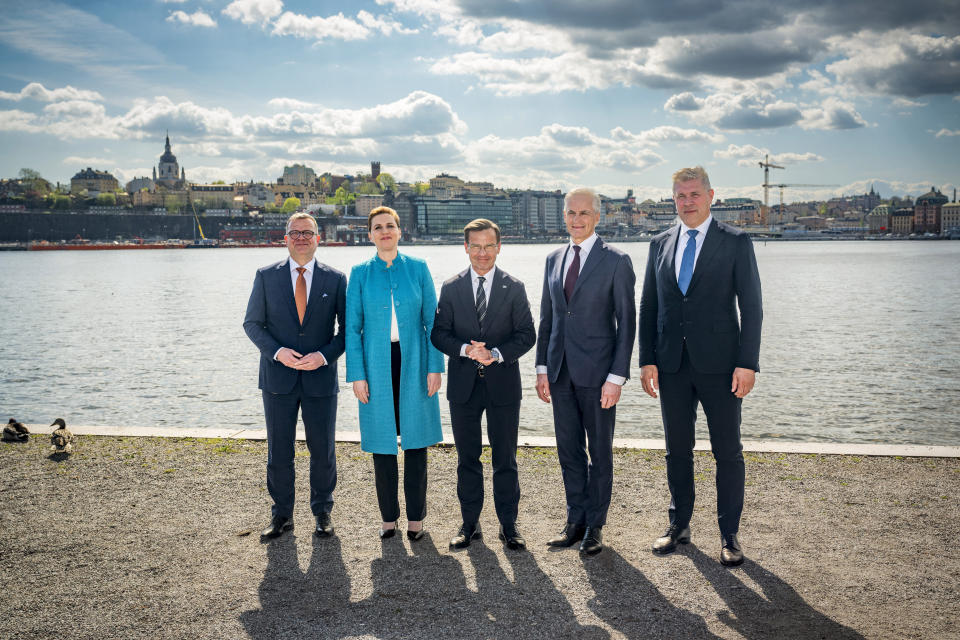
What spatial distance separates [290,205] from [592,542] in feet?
622

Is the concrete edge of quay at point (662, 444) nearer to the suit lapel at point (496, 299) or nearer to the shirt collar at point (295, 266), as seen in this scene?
the shirt collar at point (295, 266)

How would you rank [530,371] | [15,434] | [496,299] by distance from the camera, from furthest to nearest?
[530,371]
[15,434]
[496,299]

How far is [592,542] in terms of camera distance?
4.61 meters

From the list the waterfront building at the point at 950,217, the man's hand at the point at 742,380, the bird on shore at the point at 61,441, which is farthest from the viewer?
the waterfront building at the point at 950,217

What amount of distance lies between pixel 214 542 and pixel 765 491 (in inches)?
159

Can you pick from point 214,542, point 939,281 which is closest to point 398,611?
point 214,542

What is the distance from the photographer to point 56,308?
3675 cm

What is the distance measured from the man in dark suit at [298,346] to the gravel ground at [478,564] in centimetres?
36

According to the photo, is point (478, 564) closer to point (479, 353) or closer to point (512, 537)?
point (512, 537)

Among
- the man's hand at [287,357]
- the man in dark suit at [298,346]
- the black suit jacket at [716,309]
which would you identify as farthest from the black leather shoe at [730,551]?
the man's hand at [287,357]

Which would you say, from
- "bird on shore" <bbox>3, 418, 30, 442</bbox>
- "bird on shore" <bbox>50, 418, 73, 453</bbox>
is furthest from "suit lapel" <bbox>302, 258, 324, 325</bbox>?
"bird on shore" <bbox>3, 418, 30, 442</bbox>

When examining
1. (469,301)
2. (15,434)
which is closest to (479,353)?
(469,301)

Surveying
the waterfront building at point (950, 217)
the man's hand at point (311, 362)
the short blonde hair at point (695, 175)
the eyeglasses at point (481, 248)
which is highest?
the waterfront building at point (950, 217)

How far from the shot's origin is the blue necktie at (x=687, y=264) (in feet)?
15.5
